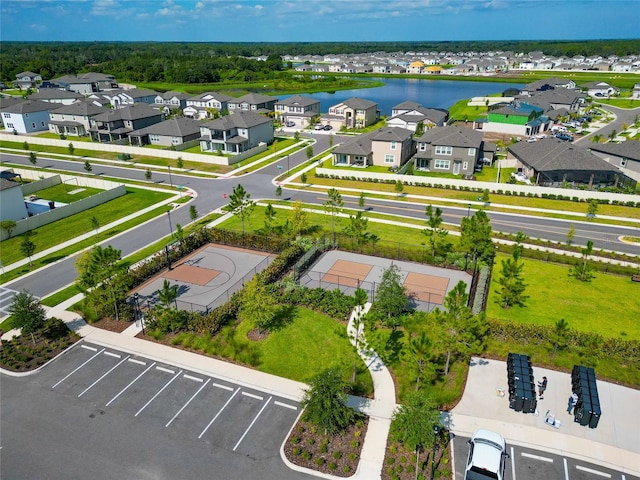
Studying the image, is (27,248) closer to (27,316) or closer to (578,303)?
(27,316)

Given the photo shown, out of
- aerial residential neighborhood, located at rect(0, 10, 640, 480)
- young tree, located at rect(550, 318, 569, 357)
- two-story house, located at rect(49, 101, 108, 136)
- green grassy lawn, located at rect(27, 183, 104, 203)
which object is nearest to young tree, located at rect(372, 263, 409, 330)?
aerial residential neighborhood, located at rect(0, 10, 640, 480)

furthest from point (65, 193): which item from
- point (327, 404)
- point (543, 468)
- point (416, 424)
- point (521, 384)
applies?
point (543, 468)

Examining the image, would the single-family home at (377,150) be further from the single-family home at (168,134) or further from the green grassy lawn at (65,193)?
the green grassy lawn at (65,193)

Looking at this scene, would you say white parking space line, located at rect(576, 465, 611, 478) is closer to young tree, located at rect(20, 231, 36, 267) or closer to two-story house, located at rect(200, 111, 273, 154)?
young tree, located at rect(20, 231, 36, 267)

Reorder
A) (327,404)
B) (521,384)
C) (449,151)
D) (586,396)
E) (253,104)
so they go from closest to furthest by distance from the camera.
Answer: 1. (327,404)
2. (586,396)
3. (521,384)
4. (449,151)
5. (253,104)

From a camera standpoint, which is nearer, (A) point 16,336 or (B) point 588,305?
(A) point 16,336

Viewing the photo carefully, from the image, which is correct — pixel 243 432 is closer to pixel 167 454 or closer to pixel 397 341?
pixel 167 454

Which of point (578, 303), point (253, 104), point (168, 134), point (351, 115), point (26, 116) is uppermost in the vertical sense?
point (253, 104)

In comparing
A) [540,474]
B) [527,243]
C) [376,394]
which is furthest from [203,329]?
[527,243]
